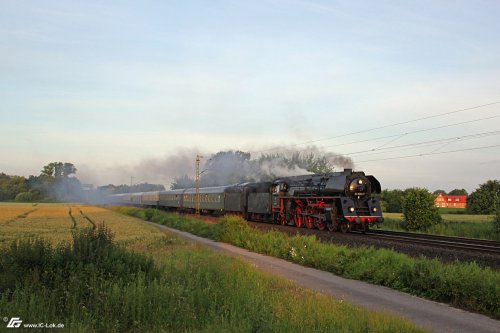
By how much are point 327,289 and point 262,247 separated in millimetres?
9332

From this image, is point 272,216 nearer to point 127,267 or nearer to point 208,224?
point 208,224

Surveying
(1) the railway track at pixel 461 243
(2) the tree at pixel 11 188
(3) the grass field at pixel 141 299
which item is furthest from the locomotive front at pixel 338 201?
(2) the tree at pixel 11 188

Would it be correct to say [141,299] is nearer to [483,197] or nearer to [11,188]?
[483,197]

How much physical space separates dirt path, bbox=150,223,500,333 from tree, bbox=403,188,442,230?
2021 cm

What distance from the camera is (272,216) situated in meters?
39.5

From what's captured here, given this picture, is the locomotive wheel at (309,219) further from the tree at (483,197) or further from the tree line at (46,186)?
the tree line at (46,186)

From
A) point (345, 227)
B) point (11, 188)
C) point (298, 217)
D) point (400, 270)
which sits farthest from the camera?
point (11, 188)

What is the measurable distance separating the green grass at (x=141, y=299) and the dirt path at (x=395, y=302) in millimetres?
1438

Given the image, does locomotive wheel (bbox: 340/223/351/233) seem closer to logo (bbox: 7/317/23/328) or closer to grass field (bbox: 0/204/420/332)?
grass field (bbox: 0/204/420/332)

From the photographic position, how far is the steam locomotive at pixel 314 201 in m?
29.2

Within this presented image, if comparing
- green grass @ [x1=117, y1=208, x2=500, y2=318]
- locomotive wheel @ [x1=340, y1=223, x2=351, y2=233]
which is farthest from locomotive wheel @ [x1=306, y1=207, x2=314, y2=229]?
green grass @ [x1=117, y1=208, x2=500, y2=318]

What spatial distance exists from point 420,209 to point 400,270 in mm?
22466

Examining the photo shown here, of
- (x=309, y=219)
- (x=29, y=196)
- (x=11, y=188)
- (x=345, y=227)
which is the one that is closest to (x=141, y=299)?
(x=345, y=227)

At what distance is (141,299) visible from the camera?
341 inches
